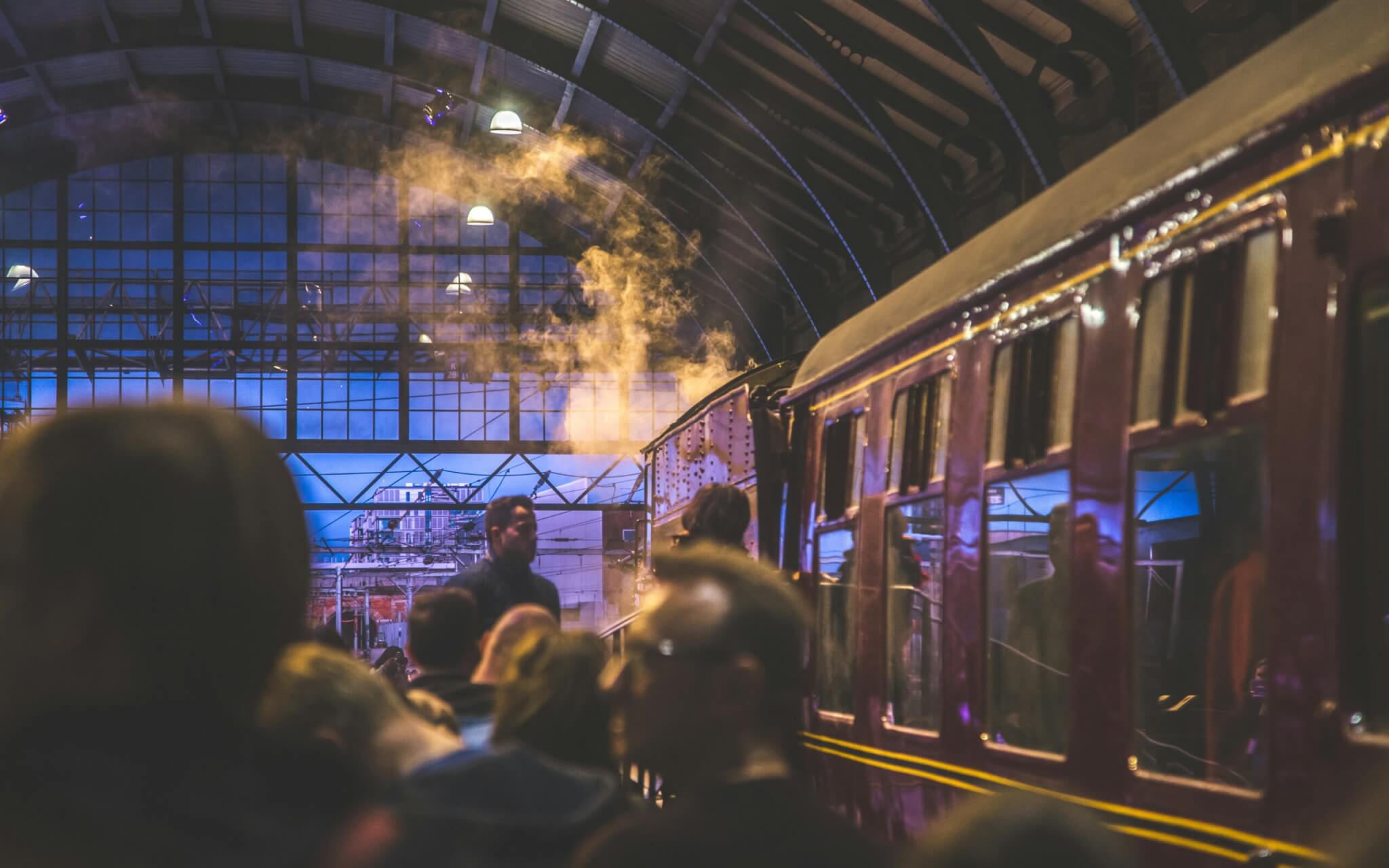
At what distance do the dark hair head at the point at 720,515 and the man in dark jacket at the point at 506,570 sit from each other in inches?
36.6

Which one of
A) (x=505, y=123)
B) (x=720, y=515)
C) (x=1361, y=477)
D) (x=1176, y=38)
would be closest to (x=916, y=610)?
(x=720, y=515)

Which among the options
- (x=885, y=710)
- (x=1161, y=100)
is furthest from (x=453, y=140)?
(x=885, y=710)

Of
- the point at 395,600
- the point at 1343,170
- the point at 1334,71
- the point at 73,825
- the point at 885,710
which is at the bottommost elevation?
the point at 395,600

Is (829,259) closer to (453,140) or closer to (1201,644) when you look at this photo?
(453,140)

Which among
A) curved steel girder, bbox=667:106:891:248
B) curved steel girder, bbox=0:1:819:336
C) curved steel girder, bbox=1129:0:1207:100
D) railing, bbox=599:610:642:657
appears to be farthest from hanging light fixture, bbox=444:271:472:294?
curved steel girder, bbox=1129:0:1207:100

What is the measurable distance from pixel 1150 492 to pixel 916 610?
97cm

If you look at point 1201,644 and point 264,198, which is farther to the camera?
point 264,198

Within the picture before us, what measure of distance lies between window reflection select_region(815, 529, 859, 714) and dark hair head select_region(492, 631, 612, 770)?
10.1ft

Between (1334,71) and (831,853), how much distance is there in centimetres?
201

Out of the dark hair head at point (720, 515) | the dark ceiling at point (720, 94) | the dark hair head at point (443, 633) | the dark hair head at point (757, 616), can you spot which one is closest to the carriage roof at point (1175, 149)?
the dark hair head at point (720, 515)

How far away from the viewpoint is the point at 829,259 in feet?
69.3

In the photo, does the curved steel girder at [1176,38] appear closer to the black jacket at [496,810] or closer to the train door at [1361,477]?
the train door at [1361,477]

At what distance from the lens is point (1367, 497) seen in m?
2.99

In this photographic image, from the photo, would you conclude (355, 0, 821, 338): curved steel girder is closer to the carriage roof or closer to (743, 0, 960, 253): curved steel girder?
(743, 0, 960, 253): curved steel girder
